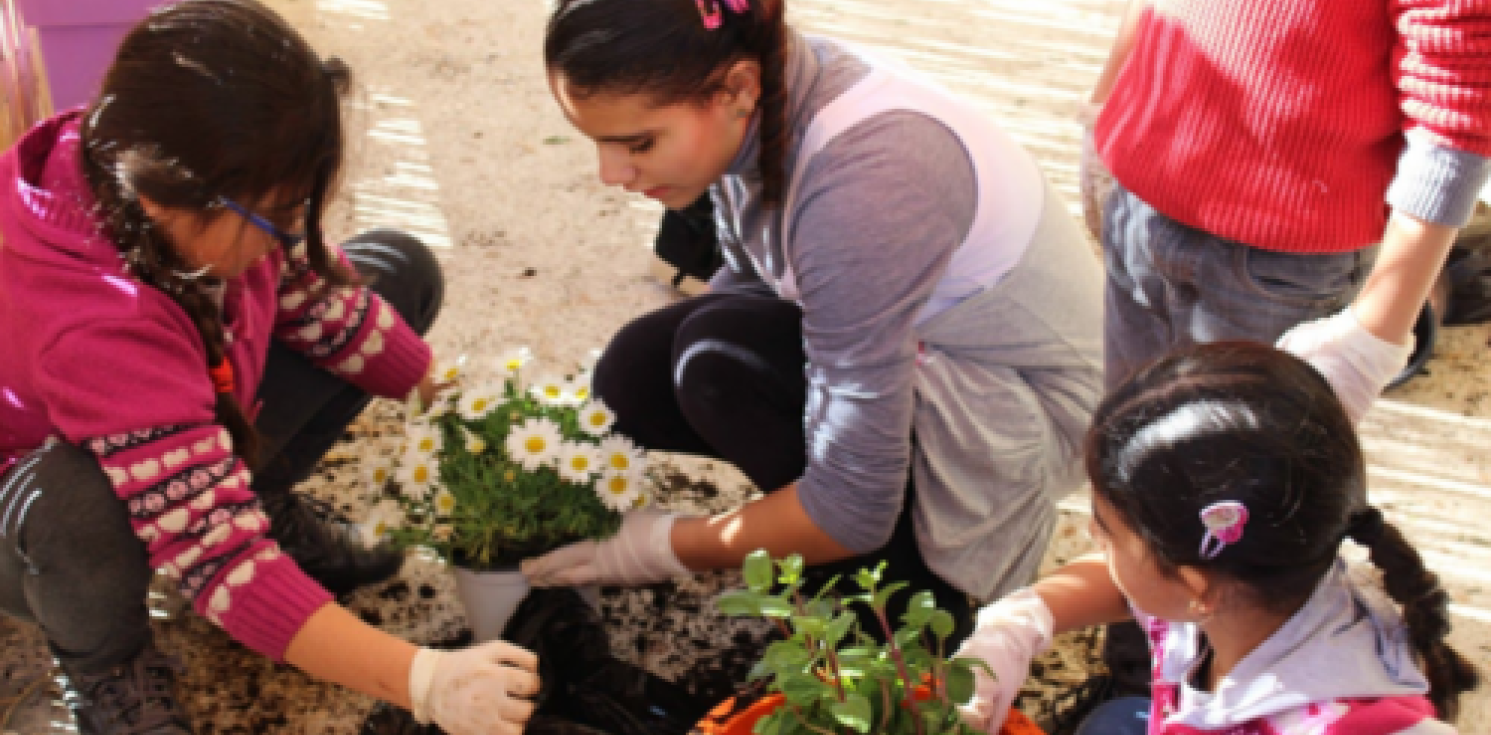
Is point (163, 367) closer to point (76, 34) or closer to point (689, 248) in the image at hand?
point (689, 248)

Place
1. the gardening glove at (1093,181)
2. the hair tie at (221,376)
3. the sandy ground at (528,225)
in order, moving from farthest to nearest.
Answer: the gardening glove at (1093,181), the sandy ground at (528,225), the hair tie at (221,376)

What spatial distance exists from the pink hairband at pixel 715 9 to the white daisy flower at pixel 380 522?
64cm

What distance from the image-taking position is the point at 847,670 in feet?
3.52

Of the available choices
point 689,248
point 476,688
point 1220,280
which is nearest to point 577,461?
point 476,688

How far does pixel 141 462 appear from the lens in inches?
52.1

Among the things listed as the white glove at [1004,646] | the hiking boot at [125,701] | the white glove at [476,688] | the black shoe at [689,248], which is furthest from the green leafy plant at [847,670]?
the black shoe at [689,248]

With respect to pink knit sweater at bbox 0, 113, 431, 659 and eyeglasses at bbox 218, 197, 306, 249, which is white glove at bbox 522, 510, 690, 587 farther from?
eyeglasses at bbox 218, 197, 306, 249

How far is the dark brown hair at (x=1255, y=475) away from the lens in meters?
1.00

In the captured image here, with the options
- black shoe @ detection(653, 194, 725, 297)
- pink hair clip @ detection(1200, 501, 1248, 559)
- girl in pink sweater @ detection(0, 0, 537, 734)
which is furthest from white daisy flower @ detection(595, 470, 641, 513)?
black shoe @ detection(653, 194, 725, 297)

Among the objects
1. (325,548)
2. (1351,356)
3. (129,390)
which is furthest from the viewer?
(325,548)

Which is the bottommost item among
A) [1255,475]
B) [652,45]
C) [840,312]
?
[840,312]

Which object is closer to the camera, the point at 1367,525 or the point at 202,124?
the point at 1367,525

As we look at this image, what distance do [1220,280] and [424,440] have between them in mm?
854

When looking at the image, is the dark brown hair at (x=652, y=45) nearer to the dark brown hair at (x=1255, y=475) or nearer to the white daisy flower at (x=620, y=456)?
the white daisy flower at (x=620, y=456)
